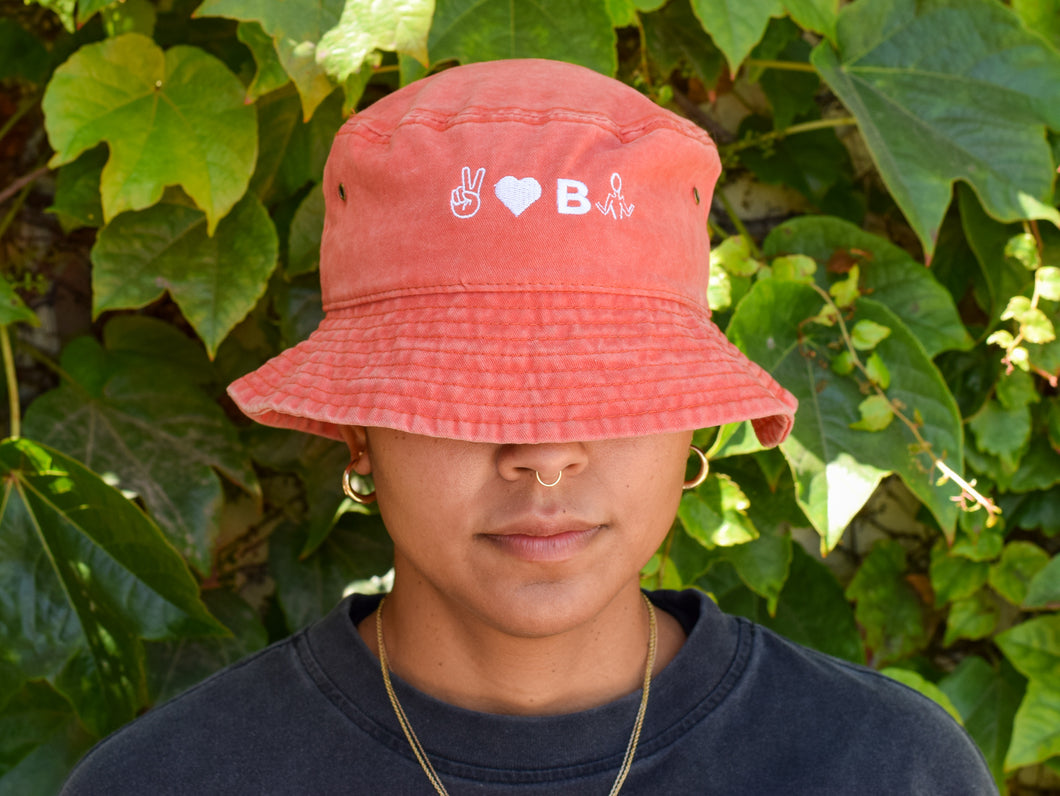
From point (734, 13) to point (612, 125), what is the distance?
42 cm

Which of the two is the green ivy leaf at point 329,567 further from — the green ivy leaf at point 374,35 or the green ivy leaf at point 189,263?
Result: the green ivy leaf at point 374,35

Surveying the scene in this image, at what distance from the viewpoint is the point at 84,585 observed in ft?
3.88

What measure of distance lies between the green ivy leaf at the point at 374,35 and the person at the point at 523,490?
0.18 meters

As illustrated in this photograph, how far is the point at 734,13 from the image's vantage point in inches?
43.2

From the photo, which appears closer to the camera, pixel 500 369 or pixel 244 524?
pixel 500 369

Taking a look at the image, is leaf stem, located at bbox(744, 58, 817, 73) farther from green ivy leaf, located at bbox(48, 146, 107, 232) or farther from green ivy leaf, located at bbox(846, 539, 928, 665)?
green ivy leaf, located at bbox(48, 146, 107, 232)

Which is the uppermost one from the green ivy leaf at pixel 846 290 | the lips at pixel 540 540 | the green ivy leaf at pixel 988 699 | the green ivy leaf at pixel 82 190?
the green ivy leaf at pixel 82 190

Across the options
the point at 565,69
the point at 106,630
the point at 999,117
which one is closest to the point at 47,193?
the point at 106,630

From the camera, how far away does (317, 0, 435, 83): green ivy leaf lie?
102cm

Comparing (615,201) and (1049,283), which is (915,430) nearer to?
(1049,283)

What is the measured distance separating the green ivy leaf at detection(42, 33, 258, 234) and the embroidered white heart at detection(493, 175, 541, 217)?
538 millimetres

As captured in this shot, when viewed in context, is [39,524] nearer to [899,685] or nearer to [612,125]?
[612,125]

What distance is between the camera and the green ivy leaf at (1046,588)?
1.40 meters

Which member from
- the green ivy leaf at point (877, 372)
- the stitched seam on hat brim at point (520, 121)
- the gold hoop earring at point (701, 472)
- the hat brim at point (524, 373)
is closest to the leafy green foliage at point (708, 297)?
the green ivy leaf at point (877, 372)
